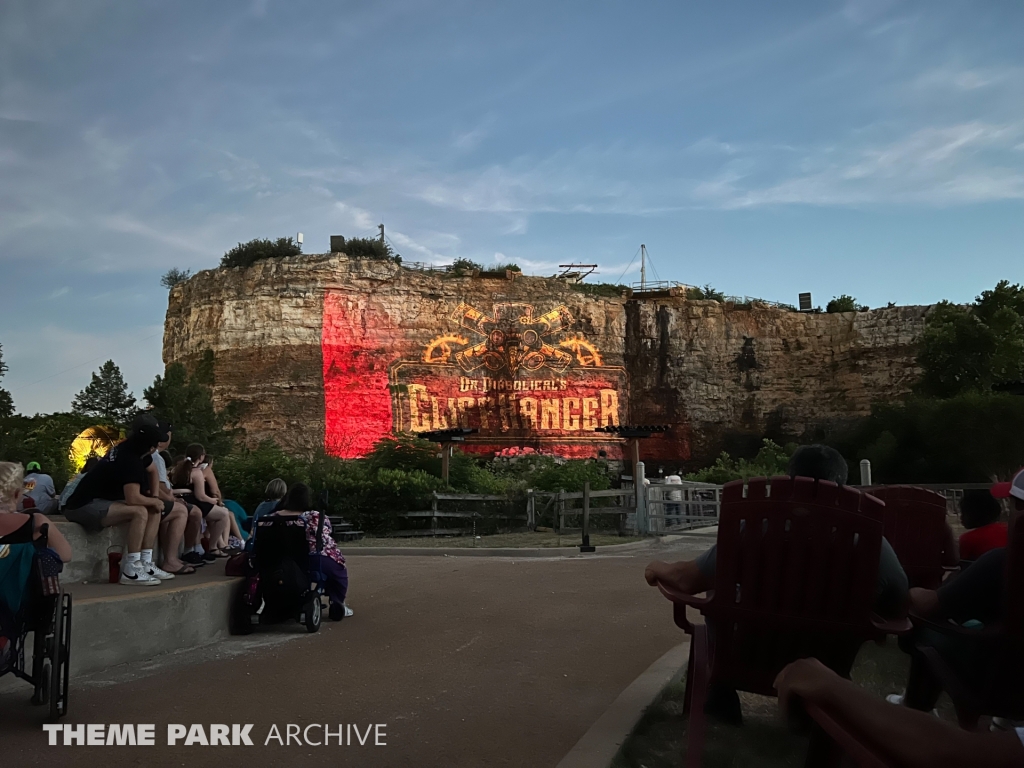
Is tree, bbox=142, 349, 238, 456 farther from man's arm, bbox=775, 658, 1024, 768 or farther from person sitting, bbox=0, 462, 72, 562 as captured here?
man's arm, bbox=775, 658, 1024, 768

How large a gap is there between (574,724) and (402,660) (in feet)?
5.91

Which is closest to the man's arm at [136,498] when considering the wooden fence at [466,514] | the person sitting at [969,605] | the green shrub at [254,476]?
the person sitting at [969,605]

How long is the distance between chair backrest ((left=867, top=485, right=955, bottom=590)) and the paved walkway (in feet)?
5.99

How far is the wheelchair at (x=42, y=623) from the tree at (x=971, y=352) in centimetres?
4133

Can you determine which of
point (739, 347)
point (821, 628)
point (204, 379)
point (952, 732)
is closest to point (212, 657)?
point (821, 628)

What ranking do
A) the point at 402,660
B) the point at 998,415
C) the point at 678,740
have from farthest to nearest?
the point at 998,415 → the point at 402,660 → the point at 678,740

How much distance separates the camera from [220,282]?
1626 inches

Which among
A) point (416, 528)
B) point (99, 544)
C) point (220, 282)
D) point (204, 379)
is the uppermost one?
point (220, 282)

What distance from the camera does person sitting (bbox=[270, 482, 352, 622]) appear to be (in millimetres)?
6594

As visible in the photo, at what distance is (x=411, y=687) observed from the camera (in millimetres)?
4762

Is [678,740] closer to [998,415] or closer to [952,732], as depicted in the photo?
[952,732]

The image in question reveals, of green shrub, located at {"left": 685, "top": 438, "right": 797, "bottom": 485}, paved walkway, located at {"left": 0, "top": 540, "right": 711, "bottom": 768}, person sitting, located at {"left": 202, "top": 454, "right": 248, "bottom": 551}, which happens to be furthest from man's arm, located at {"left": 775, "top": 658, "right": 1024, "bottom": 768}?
green shrub, located at {"left": 685, "top": 438, "right": 797, "bottom": 485}

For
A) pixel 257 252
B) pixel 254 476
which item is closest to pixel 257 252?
pixel 257 252

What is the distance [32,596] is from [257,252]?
1625 inches
